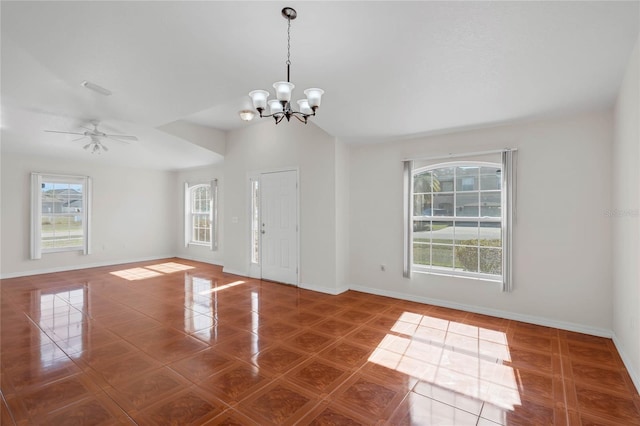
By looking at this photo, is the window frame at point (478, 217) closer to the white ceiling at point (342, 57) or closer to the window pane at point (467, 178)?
the window pane at point (467, 178)

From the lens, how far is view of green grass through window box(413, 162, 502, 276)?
394 cm

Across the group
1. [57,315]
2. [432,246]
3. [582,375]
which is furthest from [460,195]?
[57,315]

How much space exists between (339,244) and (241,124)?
3.03 metres

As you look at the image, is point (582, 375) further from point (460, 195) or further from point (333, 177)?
point (333, 177)

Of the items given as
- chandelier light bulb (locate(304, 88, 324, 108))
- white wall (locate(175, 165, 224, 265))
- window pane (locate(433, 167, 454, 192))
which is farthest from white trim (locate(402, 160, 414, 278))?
white wall (locate(175, 165, 224, 265))

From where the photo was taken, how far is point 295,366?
102 inches

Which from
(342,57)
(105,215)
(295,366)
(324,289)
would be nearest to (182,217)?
(105,215)

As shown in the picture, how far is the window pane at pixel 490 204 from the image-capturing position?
3887mm

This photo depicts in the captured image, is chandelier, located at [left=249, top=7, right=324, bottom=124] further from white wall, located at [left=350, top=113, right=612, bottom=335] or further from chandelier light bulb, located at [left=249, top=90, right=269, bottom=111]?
white wall, located at [left=350, top=113, right=612, bottom=335]

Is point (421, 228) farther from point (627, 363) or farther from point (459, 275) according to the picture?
point (627, 363)

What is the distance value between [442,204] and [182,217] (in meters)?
6.74

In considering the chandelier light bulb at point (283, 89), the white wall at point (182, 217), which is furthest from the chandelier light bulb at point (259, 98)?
the white wall at point (182, 217)

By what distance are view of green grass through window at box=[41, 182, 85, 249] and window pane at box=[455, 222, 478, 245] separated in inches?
303

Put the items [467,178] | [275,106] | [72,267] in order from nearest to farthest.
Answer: [275,106] < [467,178] < [72,267]
